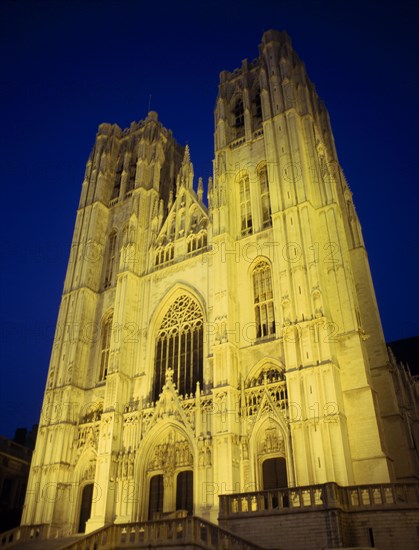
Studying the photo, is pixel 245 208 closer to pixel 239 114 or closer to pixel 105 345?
pixel 239 114

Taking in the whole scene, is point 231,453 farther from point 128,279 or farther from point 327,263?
point 128,279

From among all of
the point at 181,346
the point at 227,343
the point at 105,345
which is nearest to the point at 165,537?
the point at 227,343

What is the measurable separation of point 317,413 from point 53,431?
48.1 ft

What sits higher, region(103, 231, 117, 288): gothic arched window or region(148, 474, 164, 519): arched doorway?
region(103, 231, 117, 288): gothic arched window

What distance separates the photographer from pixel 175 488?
21719 millimetres

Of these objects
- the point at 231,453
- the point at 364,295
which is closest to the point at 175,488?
the point at 231,453

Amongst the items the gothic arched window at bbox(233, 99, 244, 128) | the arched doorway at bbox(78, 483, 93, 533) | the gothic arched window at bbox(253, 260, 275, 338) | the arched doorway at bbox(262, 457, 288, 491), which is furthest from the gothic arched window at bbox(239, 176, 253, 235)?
the arched doorway at bbox(78, 483, 93, 533)

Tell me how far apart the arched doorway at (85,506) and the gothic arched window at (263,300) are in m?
11.6

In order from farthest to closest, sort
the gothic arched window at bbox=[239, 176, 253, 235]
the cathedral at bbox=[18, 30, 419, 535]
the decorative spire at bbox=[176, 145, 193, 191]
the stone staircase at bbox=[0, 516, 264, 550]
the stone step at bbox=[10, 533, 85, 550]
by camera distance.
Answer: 1. the decorative spire at bbox=[176, 145, 193, 191]
2. the gothic arched window at bbox=[239, 176, 253, 235]
3. the cathedral at bbox=[18, 30, 419, 535]
4. the stone step at bbox=[10, 533, 85, 550]
5. the stone staircase at bbox=[0, 516, 264, 550]

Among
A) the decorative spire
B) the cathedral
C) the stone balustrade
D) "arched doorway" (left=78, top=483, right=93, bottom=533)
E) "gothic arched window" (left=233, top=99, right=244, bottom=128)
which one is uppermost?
"gothic arched window" (left=233, top=99, right=244, bottom=128)

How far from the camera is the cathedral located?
19.5m

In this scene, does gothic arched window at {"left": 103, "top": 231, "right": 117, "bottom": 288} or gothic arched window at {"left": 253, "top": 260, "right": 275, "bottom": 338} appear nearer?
gothic arched window at {"left": 253, "top": 260, "right": 275, "bottom": 338}

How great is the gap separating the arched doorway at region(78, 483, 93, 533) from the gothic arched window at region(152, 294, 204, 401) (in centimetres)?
556

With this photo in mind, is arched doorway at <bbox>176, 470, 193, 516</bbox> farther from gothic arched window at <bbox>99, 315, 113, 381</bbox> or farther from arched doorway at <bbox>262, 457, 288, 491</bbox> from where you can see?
gothic arched window at <bbox>99, 315, 113, 381</bbox>
